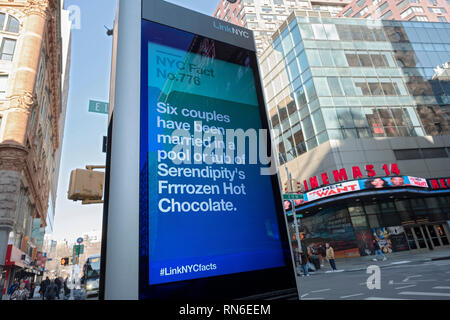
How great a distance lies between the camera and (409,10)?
2041 inches

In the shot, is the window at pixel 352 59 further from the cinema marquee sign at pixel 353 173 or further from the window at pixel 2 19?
the window at pixel 2 19

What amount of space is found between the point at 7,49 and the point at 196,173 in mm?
32561

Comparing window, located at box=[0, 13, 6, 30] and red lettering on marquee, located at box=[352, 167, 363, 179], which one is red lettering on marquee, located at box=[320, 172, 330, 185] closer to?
red lettering on marquee, located at box=[352, 167, 363, 179]

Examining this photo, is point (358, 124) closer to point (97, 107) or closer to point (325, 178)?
point (325, 178)

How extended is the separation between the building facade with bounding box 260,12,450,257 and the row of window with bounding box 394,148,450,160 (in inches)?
4.5

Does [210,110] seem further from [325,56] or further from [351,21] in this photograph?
[351,21]

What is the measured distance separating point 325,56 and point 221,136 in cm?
3118

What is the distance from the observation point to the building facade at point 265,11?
59875 mm

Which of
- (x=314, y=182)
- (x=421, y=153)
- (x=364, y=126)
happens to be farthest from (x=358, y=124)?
(x=314, y=182)

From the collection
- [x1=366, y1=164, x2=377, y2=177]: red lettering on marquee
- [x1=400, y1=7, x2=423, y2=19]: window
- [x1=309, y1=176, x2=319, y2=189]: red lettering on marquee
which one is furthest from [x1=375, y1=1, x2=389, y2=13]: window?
[x1=309, y1=176, x2=319, y2=189]: red lettering on marquee

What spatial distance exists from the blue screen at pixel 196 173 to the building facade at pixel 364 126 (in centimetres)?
2102

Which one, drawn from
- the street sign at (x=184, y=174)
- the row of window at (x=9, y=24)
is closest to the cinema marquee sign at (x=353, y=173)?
the street sign at (x=184, y=174)

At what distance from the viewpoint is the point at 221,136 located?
2697 millimetres
